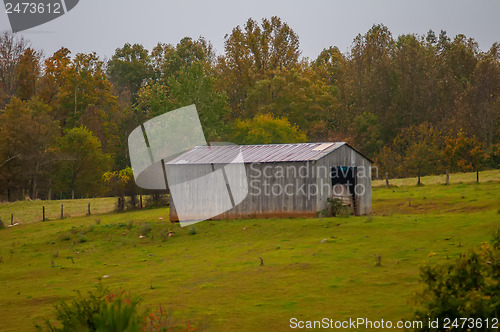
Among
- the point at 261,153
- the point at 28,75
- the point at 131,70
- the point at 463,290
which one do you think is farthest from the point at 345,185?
the point at 131,70

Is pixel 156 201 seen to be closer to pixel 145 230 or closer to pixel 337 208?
pixel 145 230

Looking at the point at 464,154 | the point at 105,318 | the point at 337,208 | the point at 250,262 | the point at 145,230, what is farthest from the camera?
the point at 464,154

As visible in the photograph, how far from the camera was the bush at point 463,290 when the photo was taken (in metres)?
8.71

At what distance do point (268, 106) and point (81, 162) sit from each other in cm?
2243

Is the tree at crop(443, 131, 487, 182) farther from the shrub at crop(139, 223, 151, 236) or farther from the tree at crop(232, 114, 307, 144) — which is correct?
the shrub at crop(139, 223, 151, 236)

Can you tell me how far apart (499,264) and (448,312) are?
124 centimetres

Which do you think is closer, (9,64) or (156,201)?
(156,201)

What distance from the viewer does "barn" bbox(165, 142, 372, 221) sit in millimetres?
29797

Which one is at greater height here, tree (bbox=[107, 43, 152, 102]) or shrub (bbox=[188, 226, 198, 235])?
tree (bbox=[107, 43, 152, 102])

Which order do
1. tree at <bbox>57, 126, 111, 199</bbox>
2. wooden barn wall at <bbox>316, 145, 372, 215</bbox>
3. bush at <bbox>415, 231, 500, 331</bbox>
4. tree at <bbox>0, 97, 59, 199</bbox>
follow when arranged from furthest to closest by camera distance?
tree at <bbox>57, 126, 111, 199</bbox>, tree at <bbox>0, 97, 59, 199</bbox>, wooden barn wall at <bbox>316, 145, 372, 215</bbox>, bush at <bbox>415, 231, 500, 331</bbox>

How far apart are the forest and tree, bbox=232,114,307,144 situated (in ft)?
0.41

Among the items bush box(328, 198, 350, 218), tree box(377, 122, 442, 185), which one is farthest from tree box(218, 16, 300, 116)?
bush box(328, 198, 350, 218)

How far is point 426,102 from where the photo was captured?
7156 cm

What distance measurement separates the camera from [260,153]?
32.5m
